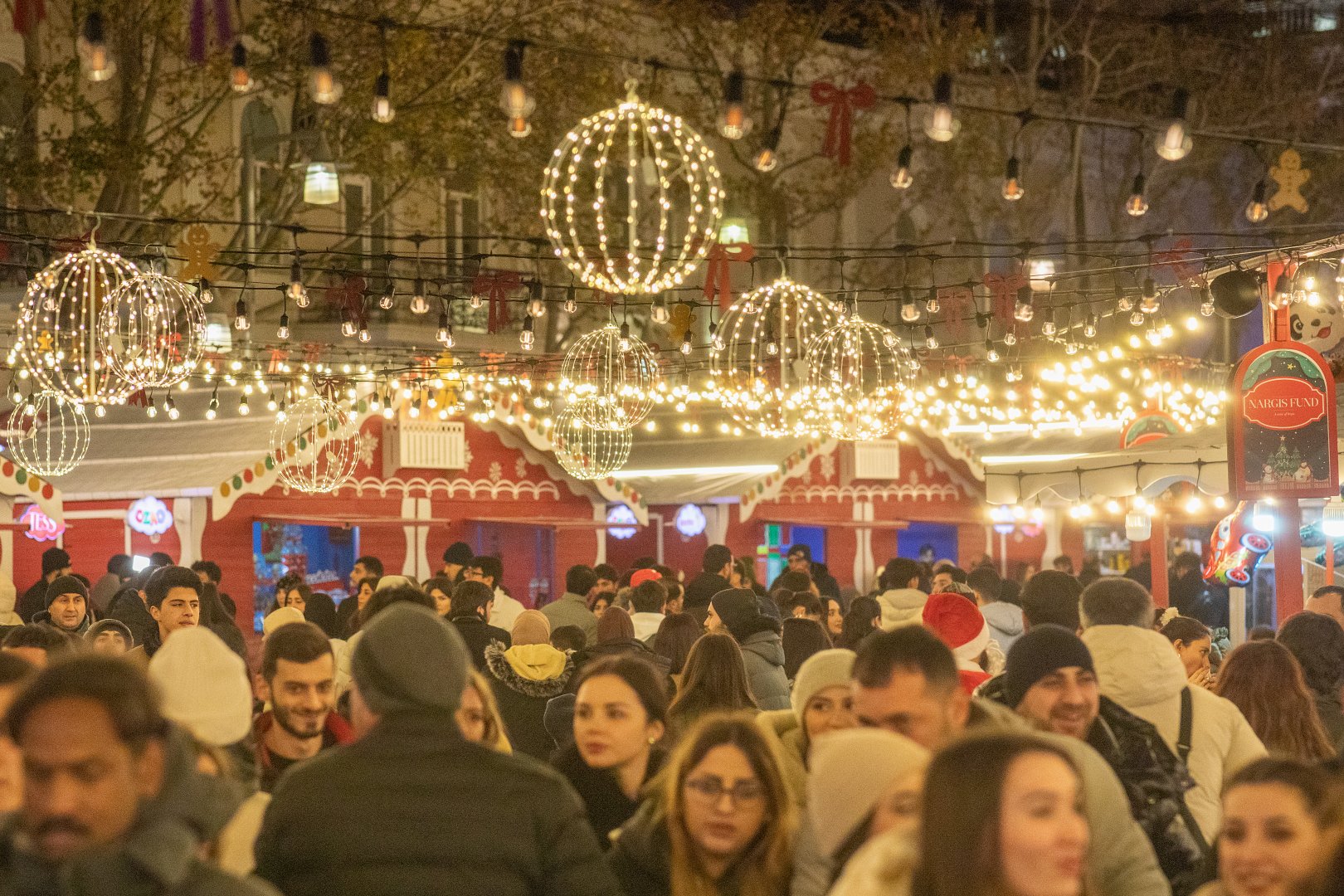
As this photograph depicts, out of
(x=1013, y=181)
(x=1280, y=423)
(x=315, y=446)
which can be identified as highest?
(x=1013, y=181)

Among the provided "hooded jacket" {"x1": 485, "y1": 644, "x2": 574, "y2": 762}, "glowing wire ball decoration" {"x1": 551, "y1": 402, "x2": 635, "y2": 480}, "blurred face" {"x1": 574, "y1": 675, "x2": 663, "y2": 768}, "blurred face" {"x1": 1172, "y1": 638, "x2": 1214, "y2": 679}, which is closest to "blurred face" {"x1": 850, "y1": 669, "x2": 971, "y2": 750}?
"blurred face" {"x1": 574, "y1": 675, "x2": 663, "y2": 768}

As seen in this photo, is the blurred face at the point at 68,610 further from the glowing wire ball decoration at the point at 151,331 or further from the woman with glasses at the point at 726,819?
the woman with glasses at the point at 726,819

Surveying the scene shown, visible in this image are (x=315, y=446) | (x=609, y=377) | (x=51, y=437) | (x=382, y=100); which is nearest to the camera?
(x=382, y=100)

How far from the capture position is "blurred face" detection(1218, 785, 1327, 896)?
11.0ft

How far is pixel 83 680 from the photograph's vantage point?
2.92 metres

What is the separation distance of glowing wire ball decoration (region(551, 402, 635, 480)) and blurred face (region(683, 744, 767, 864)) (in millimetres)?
14291

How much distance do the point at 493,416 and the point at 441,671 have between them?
19.1 m

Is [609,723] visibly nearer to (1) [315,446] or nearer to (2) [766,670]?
(2) [766,670]

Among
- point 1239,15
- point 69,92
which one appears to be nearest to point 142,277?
point 69,92

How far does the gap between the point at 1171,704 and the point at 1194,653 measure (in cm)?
266

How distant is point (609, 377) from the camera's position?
14.4 m

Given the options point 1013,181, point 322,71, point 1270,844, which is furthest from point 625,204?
point 1270,844

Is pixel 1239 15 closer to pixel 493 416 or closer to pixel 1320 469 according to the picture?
pixel 493 416

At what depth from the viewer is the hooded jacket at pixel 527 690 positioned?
6.89 m
